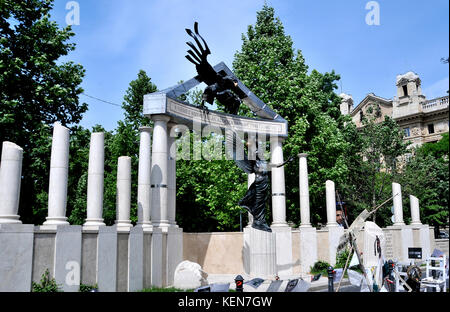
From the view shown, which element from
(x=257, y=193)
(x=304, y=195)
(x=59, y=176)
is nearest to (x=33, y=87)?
(x=59, y=176)

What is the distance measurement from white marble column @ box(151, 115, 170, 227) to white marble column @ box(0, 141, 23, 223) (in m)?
6.28

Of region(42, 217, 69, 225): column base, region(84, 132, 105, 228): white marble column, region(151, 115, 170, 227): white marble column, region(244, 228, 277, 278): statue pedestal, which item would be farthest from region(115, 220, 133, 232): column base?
region(244, 228, 277, 278): statue pedestal

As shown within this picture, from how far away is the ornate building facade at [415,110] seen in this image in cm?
5209

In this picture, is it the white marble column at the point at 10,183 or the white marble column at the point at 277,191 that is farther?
the white marble column at the point at 277,191

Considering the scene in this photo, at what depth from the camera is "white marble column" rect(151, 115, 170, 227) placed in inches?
663

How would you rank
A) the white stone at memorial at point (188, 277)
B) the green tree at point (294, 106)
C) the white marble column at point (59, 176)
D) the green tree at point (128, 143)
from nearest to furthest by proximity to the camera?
the white marble column at point (59, 176), the white stone at memorial at point (188, 277), the green tree at point (294, 106), the green tree at point (128, 143)

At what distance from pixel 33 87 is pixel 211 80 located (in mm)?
11236

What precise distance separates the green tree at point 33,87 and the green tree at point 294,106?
11.8m

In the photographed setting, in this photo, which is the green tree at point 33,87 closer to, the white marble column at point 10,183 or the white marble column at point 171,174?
the white marble column at point 171,174

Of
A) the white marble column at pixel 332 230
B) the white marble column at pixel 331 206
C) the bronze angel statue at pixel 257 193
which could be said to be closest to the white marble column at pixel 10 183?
the bronze angel statue at pixel 257 193

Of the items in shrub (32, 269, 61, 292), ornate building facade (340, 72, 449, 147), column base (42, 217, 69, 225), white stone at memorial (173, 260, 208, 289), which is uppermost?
ornate building facade (340, 72, 449, 147)

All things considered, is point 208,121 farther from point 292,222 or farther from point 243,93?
point 292,222

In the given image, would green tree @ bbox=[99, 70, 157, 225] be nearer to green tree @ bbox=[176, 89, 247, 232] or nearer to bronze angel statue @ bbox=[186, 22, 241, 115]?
green tree @ bbox=[176, 89, 247, 232]
